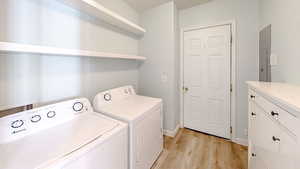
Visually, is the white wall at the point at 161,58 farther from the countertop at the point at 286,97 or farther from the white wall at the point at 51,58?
the countertop at the point at 286,97

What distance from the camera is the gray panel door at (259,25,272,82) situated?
1.66m

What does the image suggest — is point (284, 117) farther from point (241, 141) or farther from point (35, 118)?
point (241, 141)

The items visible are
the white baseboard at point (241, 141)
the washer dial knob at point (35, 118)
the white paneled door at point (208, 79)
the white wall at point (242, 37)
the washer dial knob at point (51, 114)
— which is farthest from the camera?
the white paneled door at point (208, 79)

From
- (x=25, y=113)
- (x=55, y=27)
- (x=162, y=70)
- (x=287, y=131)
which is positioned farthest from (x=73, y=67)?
(x=287, y=131)

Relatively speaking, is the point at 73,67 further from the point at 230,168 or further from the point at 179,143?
the point at 230,168

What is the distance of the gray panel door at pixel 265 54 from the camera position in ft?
5.44

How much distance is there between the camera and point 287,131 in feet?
2.08

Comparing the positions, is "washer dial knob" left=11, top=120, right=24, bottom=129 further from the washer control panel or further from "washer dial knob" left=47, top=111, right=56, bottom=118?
"washer dial knob" left=47, top=111, right=56, bottom=118

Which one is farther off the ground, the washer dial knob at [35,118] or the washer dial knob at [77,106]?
the washer dial knob at [77,106]

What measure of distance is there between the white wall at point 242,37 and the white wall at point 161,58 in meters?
0.85

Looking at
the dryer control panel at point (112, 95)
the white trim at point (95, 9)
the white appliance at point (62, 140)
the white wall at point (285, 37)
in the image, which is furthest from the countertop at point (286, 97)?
the white trim at point (95, 9)

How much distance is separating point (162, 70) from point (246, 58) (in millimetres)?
1442

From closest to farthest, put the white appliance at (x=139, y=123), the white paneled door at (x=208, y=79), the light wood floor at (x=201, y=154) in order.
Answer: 1. the white appliance at (x=139, y=123)
2. the light wood floor at (x=201, y=154)
3. the white paneled door at (x=208, y=79)

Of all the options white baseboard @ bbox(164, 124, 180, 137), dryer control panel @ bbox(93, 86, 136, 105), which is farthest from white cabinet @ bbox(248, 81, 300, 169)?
dryer control panel @ bbox(93, 86, 136, 105)
